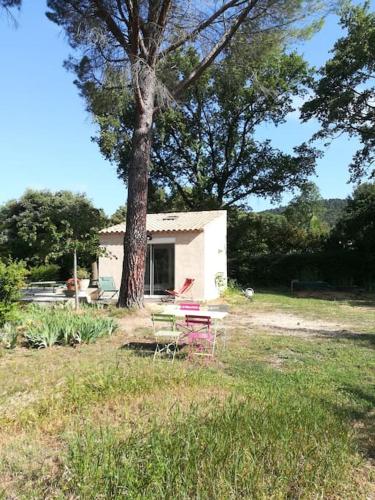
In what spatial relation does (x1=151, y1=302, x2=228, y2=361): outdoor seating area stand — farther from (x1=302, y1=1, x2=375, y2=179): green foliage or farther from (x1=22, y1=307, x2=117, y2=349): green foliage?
(x1=302, y1=1, x2=375, y2=179): green foliage

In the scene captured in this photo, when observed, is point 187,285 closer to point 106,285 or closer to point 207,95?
point 106,285

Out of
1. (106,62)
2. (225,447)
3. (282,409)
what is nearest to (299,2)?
(106,62)

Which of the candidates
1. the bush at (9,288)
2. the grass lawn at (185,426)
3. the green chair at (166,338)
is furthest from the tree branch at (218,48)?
the grass lawn at (185,426)

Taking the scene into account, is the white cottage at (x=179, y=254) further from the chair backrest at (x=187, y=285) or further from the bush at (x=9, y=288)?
the bush at (x=9, y=288)

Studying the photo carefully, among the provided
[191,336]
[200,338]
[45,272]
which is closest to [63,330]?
[191,336]

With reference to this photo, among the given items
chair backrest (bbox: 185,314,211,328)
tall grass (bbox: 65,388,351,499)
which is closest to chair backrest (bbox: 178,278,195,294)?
chair backrest (bbox: 185,314,211,328)

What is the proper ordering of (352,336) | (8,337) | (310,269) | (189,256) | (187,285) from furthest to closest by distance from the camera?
1. (310,269)
2. (189,256)
3. (187,285)
4. (352,336)
5. (8,337)

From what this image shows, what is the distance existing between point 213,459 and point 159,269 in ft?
55.8

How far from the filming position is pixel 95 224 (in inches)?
603

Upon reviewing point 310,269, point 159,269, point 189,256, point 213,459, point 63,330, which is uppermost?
point 189,256

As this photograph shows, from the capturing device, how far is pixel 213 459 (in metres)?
3.30

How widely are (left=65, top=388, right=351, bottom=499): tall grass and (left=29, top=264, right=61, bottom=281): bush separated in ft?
77.4

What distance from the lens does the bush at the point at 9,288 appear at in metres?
8.57

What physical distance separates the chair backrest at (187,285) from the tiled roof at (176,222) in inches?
Answer: 82.3
